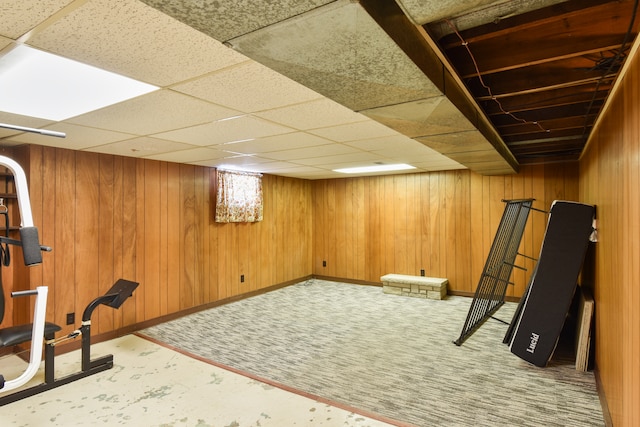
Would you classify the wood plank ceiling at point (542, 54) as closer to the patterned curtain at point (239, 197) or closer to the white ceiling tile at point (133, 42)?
the white ceiling tile at point (133, 42)

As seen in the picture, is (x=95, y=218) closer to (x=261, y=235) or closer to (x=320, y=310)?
(x=261, y=235)

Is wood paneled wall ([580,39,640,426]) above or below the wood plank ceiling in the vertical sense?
below

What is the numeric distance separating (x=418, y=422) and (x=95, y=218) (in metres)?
3.71

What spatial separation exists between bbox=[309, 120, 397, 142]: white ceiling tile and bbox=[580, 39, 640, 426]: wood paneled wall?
4.80ft

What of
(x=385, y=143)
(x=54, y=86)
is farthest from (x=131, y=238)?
(x=385, y=143)

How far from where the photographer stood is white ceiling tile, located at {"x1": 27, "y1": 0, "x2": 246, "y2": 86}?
117cm

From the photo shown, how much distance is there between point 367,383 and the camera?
9.02 feet

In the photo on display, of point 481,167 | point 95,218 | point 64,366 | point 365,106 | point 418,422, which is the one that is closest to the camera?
point 365,106

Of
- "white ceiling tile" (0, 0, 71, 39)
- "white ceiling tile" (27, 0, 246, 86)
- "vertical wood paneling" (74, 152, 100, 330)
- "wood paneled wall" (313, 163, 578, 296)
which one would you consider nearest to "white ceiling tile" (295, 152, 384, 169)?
"wood paneled wall" (313, 163, 578, 296)

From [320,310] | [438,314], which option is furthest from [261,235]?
[438,314]

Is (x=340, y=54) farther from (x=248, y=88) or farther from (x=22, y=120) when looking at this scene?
(x=22, y=120)

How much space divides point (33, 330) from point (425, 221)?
534cm

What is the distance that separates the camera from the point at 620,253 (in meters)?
1.84

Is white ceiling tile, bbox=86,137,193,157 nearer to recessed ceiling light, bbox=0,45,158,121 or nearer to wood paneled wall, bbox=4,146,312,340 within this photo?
wood paneled wall, bbox=4,146,312,340
